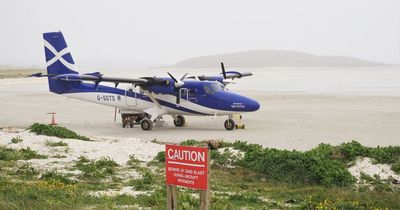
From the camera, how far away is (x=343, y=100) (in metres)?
41.6

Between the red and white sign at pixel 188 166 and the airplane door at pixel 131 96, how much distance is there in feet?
62.3

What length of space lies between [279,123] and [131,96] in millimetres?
7522

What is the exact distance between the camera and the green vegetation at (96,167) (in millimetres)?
14195

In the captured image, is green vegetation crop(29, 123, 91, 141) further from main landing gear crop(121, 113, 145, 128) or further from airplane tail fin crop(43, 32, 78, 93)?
airplane tail fin crop(43, 32, 78, 93)

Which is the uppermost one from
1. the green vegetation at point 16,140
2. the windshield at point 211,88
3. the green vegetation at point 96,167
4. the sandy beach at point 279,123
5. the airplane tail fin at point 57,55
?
the airplane tail fin at point 57,55

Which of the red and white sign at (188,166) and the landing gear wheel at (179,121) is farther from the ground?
the red and white sign at (188,166)

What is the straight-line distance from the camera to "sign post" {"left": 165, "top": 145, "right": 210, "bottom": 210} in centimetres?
766

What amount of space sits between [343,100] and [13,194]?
112ft

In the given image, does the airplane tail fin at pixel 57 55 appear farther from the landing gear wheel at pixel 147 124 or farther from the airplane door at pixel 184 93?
the airplane door at pixel 184 93

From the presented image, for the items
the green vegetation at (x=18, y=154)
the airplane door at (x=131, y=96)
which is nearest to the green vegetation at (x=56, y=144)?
the green vegetation at (x=18, y=154)

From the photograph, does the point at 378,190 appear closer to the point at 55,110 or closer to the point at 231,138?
the point at 231,138

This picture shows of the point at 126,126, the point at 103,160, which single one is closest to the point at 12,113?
the point at 126,126

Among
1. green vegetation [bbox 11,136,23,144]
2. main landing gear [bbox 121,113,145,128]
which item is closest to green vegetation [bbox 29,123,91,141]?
green vegetation [bbox 11,136,23,144]

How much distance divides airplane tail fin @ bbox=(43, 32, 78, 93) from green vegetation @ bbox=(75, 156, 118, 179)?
12.9 m
